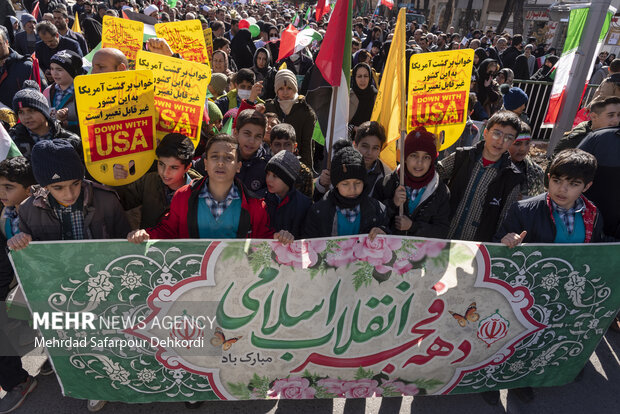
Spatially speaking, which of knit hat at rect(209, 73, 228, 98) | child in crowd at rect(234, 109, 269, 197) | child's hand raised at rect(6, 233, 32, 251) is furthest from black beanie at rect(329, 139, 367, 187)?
knit hat at rect(209, 73, 228, 98)

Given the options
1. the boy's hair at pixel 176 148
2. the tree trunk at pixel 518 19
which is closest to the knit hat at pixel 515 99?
the boy's hair at pixel 176 148

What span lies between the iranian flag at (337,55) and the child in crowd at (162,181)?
3.63 ft

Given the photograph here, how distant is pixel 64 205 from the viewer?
238 cm

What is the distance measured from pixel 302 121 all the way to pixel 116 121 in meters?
2.19

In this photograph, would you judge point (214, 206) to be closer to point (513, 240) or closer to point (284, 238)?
point (284, 238)

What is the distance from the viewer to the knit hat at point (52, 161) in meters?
2.19

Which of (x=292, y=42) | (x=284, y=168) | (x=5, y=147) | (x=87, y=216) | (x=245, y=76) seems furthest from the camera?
(x=292, y=42)

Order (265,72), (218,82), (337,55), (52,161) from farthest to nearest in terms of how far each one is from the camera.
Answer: (265,72) < (218,82) < (337,55) < (52,161)

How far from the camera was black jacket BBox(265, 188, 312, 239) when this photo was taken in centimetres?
277

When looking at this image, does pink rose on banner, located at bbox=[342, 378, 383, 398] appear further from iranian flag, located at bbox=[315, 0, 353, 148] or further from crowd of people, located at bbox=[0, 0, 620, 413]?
iranian flag, located at bbox=[315, 0, 353, 148]

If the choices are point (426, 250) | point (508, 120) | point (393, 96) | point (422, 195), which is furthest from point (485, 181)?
point (426, 250)

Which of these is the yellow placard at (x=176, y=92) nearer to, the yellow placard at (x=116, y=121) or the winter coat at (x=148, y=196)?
the yellow placard at (x=116, y=121)

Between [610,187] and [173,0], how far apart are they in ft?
42.0

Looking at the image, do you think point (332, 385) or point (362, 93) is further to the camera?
point (362, 93)
